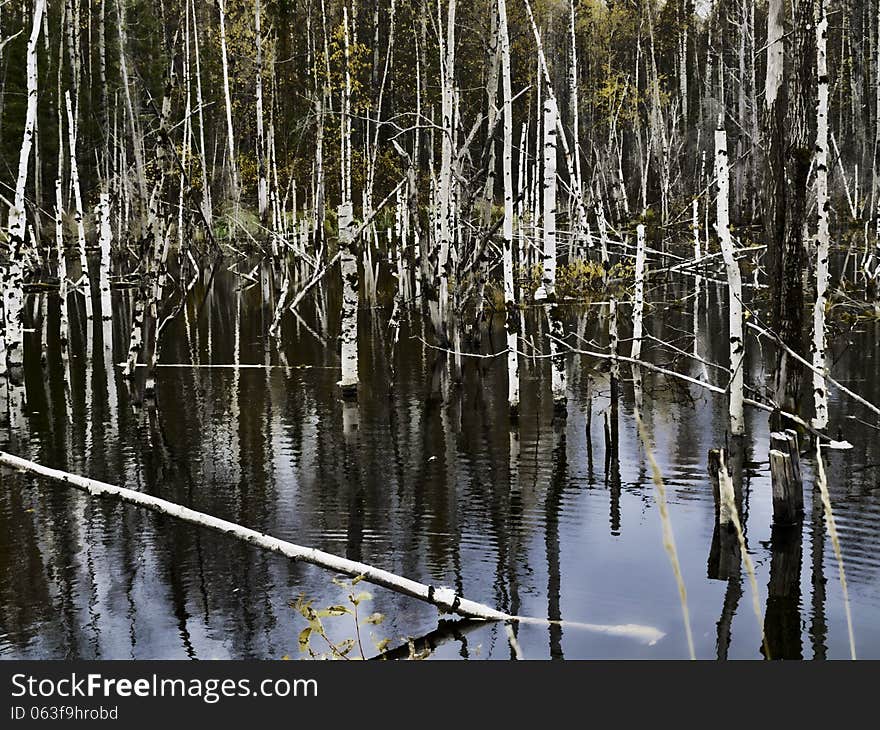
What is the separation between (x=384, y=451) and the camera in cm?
1355

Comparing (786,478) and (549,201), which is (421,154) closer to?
(549,201)

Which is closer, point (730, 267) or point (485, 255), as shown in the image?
point (730, 267)

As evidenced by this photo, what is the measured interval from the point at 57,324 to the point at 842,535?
881 inches

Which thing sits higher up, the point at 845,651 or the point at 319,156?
the point at 319,156

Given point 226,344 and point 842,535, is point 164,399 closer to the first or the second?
point 226,344

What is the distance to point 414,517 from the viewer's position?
10.8 meters

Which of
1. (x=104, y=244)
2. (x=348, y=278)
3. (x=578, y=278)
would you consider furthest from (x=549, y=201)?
(x=104, y=244)

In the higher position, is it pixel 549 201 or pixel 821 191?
pixel 549 201

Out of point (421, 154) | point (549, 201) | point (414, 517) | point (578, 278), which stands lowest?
point (414, 517)

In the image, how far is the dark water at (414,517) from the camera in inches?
313

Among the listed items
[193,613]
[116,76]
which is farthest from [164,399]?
[116,76]

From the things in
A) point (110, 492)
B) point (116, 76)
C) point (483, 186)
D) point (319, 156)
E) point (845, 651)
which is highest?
point (116, 76)

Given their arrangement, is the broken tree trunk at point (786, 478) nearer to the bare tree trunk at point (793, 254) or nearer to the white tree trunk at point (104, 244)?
the bare tree trunk at point (793, 254)

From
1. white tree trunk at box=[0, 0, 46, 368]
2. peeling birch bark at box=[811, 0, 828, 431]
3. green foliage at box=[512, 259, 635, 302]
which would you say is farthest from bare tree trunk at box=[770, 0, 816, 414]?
white tree trunk at box=[0, 0, 46, 368]
